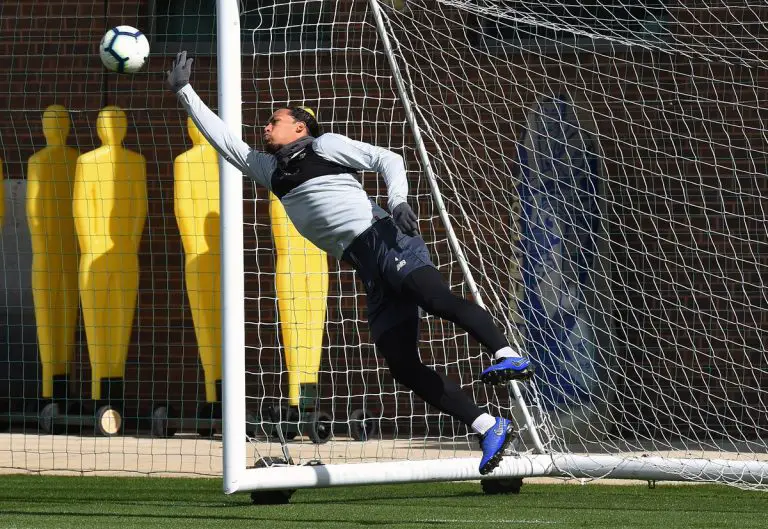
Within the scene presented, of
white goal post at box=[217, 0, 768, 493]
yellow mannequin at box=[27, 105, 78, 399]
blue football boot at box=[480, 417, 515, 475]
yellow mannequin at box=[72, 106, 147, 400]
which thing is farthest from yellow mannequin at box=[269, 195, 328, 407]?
blue football boot at box=[480, 417, 515, 475]

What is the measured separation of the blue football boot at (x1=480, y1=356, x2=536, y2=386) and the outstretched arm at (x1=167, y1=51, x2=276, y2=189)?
4.57ft

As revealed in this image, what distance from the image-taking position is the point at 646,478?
731 centimetres

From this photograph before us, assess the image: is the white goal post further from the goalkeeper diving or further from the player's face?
the player's face

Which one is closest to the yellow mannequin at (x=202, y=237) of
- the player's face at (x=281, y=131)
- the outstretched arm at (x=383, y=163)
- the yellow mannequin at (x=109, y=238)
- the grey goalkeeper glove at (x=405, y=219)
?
the yellow mannequin at (x=109, y=238)

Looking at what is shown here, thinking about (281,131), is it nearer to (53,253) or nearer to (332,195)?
(332,195)

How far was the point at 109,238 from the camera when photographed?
10359mm

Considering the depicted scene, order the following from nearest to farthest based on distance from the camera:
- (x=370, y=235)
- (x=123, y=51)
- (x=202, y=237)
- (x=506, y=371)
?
(x=506, y=371), (x=370, y=235), (x=123, y=51), (x=202, y=237)

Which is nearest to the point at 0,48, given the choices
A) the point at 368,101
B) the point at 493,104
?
the point at 368,101

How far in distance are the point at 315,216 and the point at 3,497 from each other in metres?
2.41

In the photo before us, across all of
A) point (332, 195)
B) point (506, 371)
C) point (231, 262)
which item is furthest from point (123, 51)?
point (506, 371)

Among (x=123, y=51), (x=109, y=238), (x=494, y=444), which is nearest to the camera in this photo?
(x=494, y=444)

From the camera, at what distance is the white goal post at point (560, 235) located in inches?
312

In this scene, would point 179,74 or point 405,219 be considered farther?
point 179,74

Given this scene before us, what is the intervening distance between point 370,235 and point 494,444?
0.99 meters
